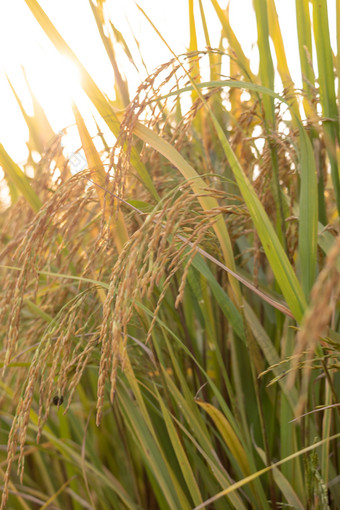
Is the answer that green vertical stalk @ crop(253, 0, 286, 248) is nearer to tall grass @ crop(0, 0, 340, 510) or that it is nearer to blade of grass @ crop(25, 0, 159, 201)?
tall grass @ crop(0, 0, 340, 510)

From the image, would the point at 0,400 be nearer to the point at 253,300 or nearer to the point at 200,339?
the point at 200,339

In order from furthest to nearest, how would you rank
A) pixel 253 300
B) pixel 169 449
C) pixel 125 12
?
1. pixel 125 12
2. pixel 253 300
3. pixel 169 449

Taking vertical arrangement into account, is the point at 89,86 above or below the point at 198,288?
above

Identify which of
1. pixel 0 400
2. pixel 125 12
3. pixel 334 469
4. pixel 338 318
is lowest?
pixel 334 469

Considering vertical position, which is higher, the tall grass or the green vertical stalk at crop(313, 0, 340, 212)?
the green vertical stalk at crop(313, 0, 340, 212)

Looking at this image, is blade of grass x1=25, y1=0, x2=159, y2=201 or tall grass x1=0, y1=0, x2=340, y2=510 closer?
tall grass x1=0, y1=0, x2=340, y2=510

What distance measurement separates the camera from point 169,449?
109 cm

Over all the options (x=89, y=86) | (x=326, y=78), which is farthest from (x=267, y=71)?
(x=89, y=86)

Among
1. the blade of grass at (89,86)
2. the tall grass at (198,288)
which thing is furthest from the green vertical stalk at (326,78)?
the blade of grass at (89,86)

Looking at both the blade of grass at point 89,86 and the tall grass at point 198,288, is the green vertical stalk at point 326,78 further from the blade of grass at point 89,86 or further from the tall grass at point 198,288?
the blade of grass at point 89,86

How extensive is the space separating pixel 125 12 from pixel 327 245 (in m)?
0.77

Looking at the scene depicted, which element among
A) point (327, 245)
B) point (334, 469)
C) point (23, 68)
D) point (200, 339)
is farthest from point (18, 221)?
point (334, 469)

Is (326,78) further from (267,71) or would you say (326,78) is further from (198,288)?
(198,288)

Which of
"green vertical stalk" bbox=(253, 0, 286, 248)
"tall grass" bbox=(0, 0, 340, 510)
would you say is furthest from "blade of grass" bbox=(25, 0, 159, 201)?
"green vertical stalk" bbox=(253, 0, 286, 248)
